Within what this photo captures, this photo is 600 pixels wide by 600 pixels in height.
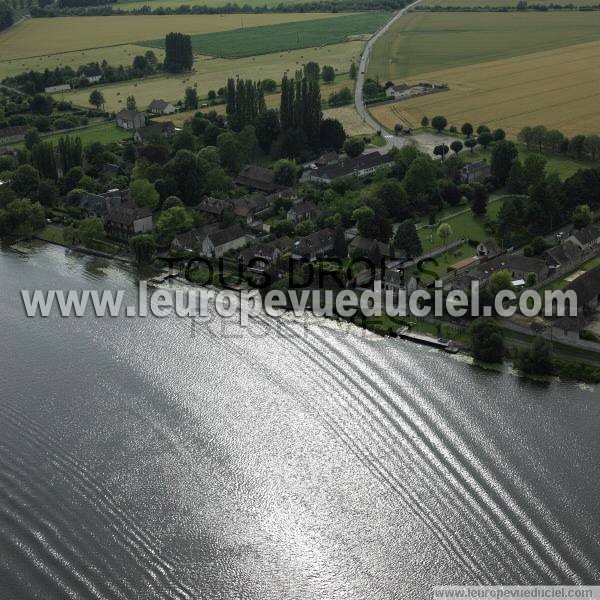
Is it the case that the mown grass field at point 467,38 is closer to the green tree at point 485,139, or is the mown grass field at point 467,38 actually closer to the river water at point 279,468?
the green tree at point 485,139

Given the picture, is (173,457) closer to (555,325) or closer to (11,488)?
(11,488)

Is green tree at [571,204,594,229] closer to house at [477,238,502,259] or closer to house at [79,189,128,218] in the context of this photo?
house at [477,238,502,259]

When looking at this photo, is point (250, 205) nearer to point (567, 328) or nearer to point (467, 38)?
point (567, 328)

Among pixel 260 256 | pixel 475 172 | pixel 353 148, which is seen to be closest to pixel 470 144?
pixel 475 172

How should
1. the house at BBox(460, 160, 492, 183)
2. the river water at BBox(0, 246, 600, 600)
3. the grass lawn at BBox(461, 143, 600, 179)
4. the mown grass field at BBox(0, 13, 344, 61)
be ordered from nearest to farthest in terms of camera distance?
the river water at BBox(0, 246, 600, 600) → the house at BBox(460, 160, 492, 183) → the grass lawn at BBox(461, 143, 600, 179) → the mown grass field at BBox(0, 13, 344, 61)

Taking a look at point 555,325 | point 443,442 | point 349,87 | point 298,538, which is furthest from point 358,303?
point 349,87

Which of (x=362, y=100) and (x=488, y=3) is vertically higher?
(x=362, y=100)

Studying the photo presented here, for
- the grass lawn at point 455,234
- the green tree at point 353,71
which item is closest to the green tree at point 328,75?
the green tree at point 353,71

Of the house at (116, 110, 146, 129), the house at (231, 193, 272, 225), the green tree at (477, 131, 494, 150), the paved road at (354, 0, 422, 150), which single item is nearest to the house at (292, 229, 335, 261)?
Answer: the house at (231, 193, 272, 225)
